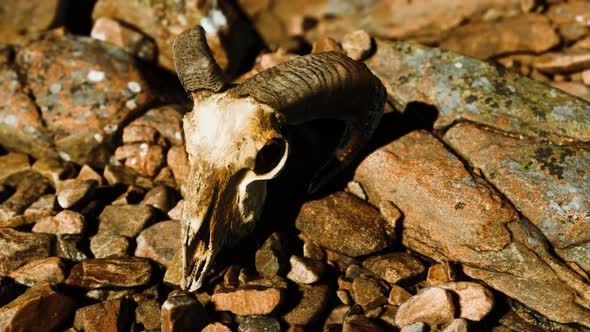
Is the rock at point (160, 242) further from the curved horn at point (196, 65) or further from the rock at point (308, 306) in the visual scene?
the curved horn at point (196, 65)

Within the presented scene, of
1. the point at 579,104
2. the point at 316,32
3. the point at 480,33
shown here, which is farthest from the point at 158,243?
the point at 480,33

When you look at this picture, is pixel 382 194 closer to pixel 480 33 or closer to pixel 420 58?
pixel 420 58

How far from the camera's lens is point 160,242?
5.02 metres

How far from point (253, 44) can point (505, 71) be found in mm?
4621

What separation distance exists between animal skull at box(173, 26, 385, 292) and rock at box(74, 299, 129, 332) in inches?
25.1

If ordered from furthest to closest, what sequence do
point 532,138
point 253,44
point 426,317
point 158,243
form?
point 253,44 → point 532,138 → point 158,243 → point 426,317

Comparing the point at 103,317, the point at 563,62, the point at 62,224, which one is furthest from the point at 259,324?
the point at 563,62

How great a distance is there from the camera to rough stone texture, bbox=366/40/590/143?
17.9 ft

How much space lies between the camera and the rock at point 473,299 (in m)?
4.11

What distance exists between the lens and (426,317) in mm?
4090

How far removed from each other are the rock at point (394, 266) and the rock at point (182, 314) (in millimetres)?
1770

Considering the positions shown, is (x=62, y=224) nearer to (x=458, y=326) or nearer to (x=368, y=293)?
(x=368, y=293)

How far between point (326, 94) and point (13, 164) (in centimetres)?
466

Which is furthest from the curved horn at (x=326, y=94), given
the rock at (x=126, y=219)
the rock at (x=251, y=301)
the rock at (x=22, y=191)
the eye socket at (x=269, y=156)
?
the rock at (x=22, y=191)
